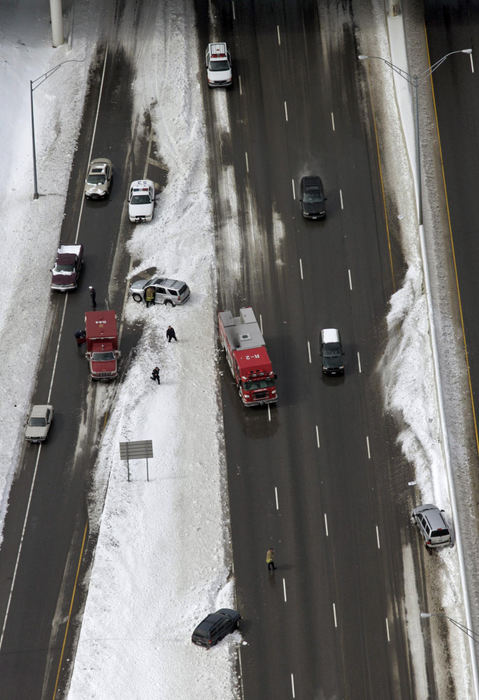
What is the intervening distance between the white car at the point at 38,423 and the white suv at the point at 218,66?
3452cm

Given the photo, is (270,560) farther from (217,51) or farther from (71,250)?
(217,51)

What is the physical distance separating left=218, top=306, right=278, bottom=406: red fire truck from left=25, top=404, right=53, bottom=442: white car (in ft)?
37.6

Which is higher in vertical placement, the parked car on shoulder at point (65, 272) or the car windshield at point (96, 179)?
the car windshield at point (96, 179)

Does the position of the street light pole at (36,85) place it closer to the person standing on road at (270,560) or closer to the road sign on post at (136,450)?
the road sign on post at (136,450)

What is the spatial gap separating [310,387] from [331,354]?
2387 mm

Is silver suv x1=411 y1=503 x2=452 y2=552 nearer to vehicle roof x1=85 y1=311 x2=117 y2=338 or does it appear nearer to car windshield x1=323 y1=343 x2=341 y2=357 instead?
car windshield x1=323 y1=343 x2=341 y2=357

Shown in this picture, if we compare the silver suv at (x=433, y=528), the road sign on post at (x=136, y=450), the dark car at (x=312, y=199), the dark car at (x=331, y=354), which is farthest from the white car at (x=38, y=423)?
the dark car at (x=312, y=199)

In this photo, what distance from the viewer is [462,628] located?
7825 centimetres

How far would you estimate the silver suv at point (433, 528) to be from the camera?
81125 mm

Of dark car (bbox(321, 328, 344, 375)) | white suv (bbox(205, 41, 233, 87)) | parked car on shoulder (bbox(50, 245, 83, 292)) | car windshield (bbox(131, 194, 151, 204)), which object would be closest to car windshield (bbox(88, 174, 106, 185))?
car windshield (bbox(131, 194, 151, 204))

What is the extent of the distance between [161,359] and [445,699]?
28923 mm

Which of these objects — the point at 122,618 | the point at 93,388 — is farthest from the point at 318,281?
the point at 122,618

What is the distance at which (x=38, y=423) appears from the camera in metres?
88.9

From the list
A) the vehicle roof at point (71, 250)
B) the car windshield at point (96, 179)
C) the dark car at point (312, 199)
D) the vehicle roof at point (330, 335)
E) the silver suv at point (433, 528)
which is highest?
the car windshield at point (96, 179)
